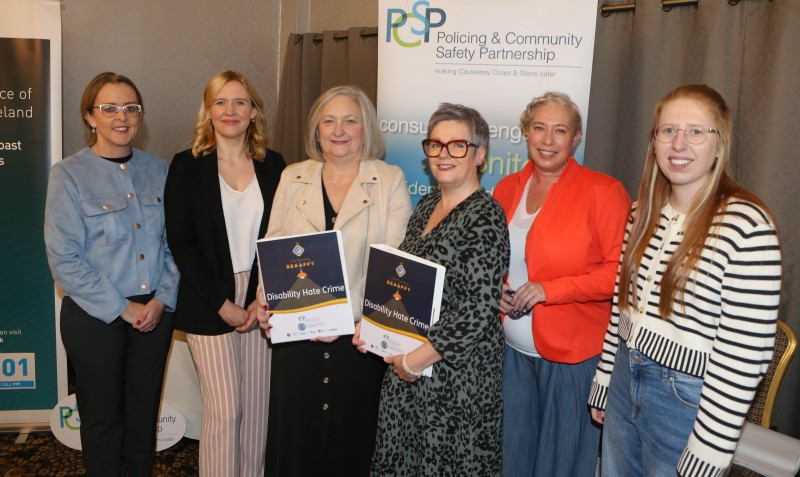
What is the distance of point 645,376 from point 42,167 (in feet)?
11.2

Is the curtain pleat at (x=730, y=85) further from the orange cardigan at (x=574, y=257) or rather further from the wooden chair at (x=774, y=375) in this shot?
the orange cardigan at (x=574, y=257)

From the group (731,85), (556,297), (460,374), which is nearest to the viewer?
(460,374)

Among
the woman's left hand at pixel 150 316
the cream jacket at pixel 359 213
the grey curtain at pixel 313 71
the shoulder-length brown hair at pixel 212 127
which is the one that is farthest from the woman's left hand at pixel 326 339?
the grey curtain at pixel 313 71

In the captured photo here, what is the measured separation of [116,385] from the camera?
8.96 ft

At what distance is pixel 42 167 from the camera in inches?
143

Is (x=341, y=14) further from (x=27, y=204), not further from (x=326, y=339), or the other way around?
(x=326, y=339)

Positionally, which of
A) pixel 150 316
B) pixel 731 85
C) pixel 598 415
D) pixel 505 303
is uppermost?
pixel 731 85

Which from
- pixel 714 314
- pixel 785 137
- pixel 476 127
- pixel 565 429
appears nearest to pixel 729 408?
pixel 714 314

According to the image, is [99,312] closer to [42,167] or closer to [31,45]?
[42,167]

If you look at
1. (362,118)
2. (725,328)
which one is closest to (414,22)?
(362,118)

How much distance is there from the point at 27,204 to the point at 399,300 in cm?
267

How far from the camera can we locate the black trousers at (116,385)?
2670 millimetres

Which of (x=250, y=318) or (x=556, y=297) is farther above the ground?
(x=556, y=297)

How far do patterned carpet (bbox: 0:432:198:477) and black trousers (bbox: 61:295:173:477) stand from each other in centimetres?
58
